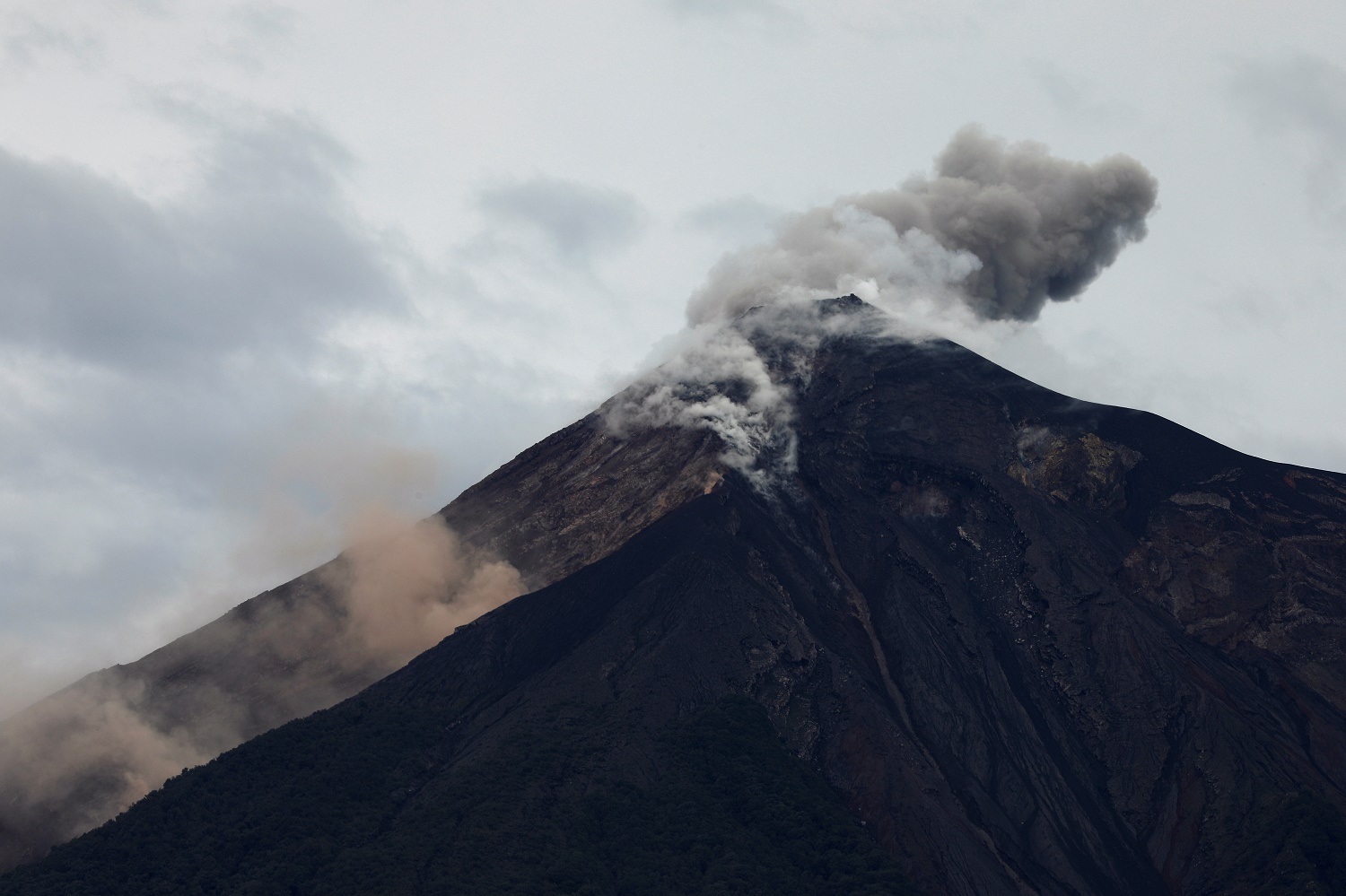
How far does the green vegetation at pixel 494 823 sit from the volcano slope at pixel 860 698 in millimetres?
146

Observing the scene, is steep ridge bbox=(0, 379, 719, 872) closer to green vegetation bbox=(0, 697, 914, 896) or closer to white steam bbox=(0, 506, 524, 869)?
white steam bbox=(0, 506, 524, 869)

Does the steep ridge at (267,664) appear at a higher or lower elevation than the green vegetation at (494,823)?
higher

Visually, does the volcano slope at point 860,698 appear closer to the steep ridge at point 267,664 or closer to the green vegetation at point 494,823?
the green vegetation at point 494,823

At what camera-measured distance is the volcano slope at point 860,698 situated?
58.0 meters

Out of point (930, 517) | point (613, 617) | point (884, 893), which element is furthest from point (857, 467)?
point (884, 893)

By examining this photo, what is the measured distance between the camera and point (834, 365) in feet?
306

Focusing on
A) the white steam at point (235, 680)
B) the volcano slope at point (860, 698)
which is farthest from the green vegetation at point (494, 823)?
the white steam at point (235, 680)

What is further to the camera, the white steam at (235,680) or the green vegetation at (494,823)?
the white steam at (235,680)

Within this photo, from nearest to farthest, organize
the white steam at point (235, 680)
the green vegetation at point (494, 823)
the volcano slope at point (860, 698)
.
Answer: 1. the green vegetation at point (494, 823)
2. the volcano slope at point (860, 698)
3. the white steam at point (235, 680)

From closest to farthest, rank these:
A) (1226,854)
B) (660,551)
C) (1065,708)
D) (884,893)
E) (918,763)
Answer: (884,893) → (1226,854) → (918,763) → (1065,708) → (660,551)

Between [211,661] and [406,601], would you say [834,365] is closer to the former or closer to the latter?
[406,601]

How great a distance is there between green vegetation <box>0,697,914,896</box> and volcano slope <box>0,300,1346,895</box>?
5.8 inches

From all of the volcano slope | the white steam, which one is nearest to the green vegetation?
the volcano slope

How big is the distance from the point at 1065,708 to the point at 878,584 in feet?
40.5
